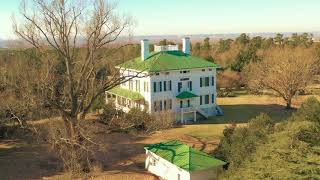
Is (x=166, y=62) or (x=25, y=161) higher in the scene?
(x=166, y=62)

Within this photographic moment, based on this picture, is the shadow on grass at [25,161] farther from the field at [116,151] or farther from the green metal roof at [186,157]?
the green metal roof at [186,157]

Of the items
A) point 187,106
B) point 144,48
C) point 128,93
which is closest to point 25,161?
point 128,93

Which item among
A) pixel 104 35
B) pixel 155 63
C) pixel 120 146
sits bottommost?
pixel 120 146

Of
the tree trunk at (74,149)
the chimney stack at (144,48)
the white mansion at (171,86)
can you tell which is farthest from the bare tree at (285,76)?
the tree trunk at (74,149)

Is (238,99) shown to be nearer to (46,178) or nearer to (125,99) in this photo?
(125,99)

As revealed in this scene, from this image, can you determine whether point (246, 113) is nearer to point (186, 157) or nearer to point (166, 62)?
point (166, 62)

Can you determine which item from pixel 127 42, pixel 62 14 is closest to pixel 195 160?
pixel 127 42
